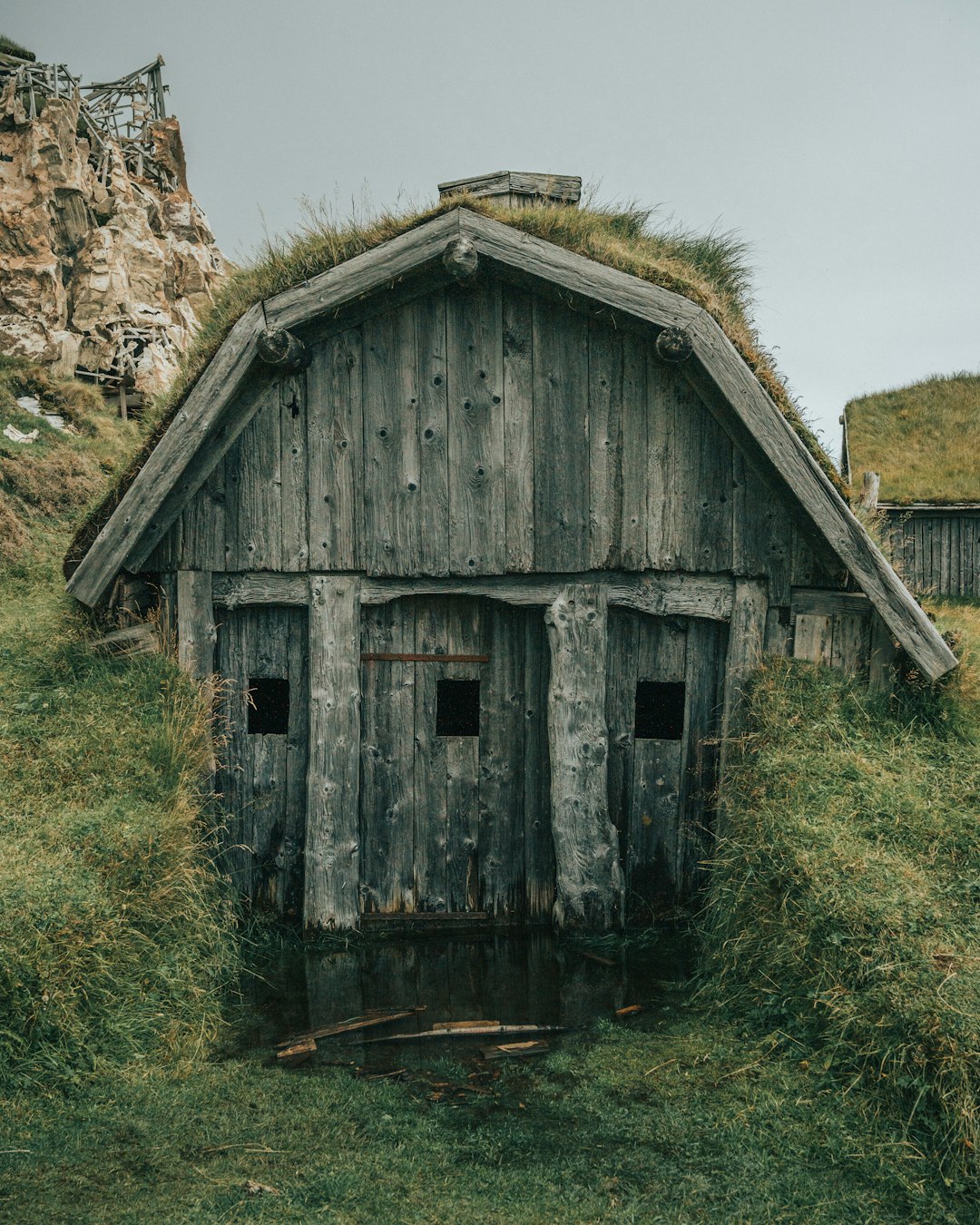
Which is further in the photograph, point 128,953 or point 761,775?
point 761,775

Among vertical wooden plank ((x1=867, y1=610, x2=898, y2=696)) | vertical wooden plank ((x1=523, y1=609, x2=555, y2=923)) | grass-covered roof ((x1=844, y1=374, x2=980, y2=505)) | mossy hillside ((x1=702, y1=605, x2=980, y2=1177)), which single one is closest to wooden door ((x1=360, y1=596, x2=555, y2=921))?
vertical wooden plank ((x1=523, y1=609, x2=555, y2=923))

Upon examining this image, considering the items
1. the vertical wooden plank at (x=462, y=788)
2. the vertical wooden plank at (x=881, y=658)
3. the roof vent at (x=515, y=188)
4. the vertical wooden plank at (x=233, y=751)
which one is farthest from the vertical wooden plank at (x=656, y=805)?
the roof vent at (x=515, y=188)

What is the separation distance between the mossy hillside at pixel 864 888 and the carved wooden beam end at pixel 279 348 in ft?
12.8

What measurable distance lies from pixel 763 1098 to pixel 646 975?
1658 millimetres

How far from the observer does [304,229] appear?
625 cm

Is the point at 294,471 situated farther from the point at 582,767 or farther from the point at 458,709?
the point at 582,767

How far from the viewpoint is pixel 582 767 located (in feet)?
20.5

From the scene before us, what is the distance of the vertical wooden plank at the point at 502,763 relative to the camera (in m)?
6.57

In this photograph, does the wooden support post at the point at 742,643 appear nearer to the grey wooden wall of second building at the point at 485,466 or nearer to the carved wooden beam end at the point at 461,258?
the grey wooden wall of second building at the point at 485,466

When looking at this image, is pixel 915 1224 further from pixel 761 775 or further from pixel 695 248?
pixel 695 248

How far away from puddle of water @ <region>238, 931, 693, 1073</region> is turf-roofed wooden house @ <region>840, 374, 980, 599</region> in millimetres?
11401

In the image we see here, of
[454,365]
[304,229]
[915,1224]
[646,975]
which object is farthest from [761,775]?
[304,229]

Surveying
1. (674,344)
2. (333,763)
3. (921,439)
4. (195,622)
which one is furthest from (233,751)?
(921,439)

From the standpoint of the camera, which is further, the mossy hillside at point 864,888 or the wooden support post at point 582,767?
the wooden support post at point 582,767
